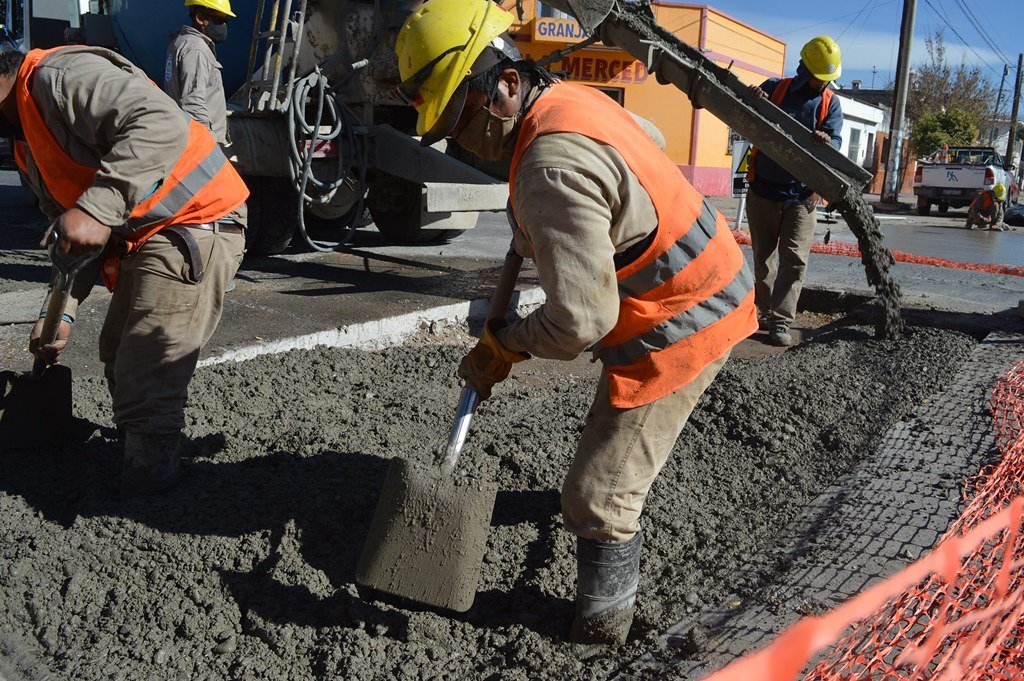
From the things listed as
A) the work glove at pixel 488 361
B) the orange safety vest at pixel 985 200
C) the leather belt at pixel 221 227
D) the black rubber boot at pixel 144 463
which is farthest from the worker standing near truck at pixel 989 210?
the black rubber boot at pixel 144 463

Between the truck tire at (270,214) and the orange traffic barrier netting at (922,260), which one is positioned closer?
the truck tire at (270,214)

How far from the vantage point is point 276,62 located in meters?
6.51

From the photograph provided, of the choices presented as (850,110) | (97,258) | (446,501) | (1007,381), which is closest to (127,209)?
(97,258)

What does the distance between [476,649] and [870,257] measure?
166 inches

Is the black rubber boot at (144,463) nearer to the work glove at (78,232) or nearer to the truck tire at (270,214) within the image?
the work glove at (78,232)

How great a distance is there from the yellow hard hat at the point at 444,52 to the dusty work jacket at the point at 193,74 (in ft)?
11.6

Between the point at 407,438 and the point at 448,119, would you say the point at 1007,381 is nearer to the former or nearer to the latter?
the point at 407,438

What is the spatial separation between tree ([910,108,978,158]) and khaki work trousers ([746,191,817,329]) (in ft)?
100

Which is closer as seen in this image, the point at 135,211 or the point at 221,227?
the point at 135,211

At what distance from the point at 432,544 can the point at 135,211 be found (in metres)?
1.46

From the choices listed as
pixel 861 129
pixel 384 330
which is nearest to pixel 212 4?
pixel 384 330

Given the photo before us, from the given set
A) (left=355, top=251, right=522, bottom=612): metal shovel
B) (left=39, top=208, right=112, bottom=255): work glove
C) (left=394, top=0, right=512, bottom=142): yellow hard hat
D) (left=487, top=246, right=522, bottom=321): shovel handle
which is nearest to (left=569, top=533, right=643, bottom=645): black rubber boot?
(left=355, top=251, right=522, bottom=612): metal shovel

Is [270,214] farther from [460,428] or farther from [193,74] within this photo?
[460,428]

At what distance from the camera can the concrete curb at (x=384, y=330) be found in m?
4.56
